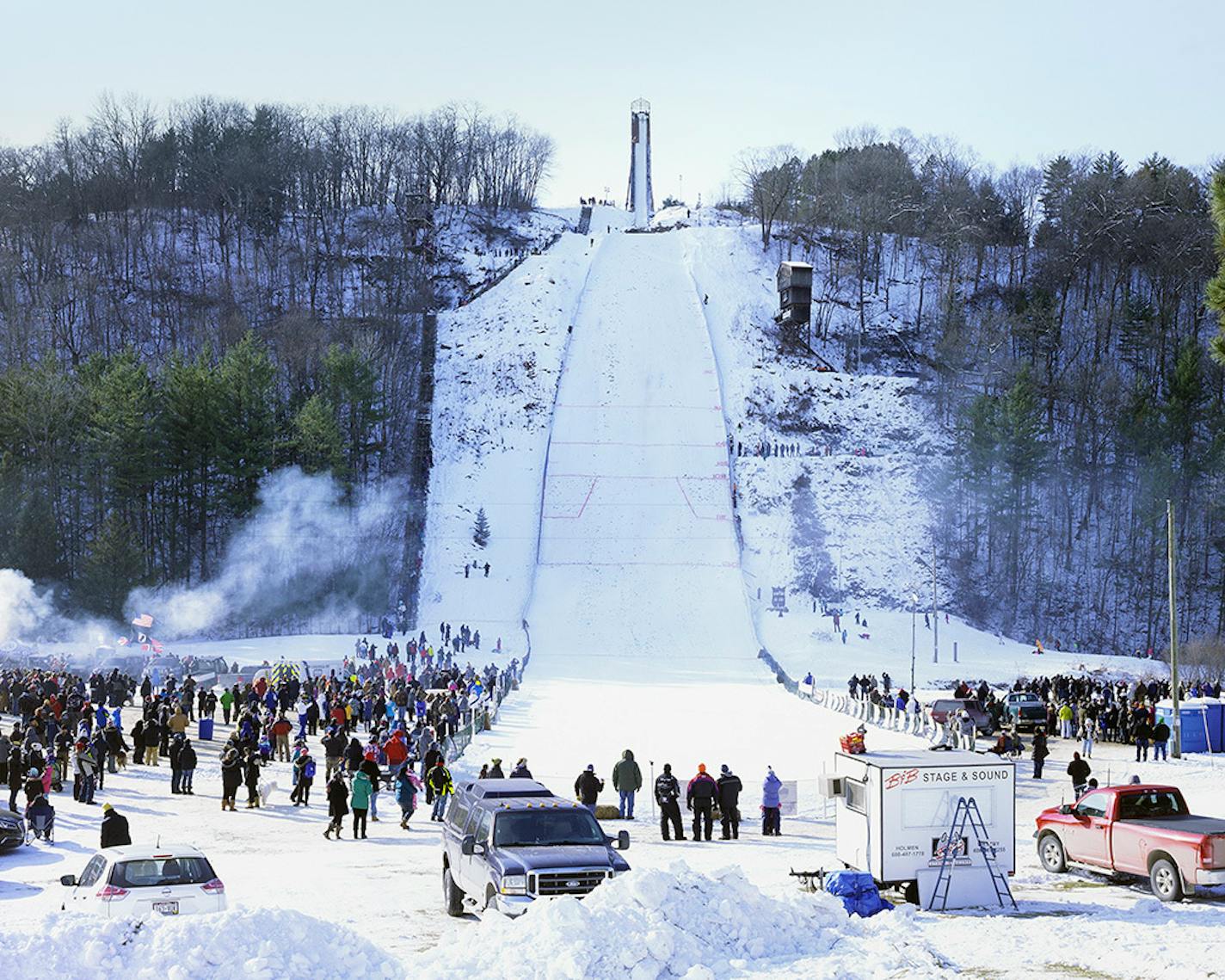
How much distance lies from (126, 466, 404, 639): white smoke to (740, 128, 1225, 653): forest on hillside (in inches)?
1136

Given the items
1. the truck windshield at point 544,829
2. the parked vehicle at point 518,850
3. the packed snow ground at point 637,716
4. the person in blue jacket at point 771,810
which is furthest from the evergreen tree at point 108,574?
the truck windshield at point 544,829

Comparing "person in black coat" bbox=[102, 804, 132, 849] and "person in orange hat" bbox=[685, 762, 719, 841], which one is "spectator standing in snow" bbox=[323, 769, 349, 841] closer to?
"person in black coat" bbox=[102, 804, 132, 849]

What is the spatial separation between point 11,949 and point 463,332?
72853mm

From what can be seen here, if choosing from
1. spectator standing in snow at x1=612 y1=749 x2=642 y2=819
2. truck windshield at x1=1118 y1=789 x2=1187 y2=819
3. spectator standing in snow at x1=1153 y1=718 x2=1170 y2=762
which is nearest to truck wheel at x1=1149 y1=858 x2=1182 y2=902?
truck windshield at x1=1118 y1=789 x2=1187 y2=819

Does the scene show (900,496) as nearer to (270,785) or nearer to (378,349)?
(378,349)

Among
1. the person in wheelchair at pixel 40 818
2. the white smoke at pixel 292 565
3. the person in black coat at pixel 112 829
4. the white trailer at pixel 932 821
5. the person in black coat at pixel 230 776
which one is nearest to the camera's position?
the white trailer at pixel 932 821

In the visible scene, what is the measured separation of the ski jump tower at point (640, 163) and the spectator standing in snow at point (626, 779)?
104 metres

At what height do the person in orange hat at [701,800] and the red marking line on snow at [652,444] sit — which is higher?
the red marking line on snow at [652,444]

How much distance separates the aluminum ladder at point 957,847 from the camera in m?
14.6

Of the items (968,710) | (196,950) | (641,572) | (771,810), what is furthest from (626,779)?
(641,572)

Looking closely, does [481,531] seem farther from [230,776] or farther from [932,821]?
[932,821]

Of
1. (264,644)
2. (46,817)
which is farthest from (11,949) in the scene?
(264,644)

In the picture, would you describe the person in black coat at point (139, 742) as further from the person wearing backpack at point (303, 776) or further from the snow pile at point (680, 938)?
the snow pile at point (680, 938)

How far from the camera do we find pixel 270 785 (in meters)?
23.3
